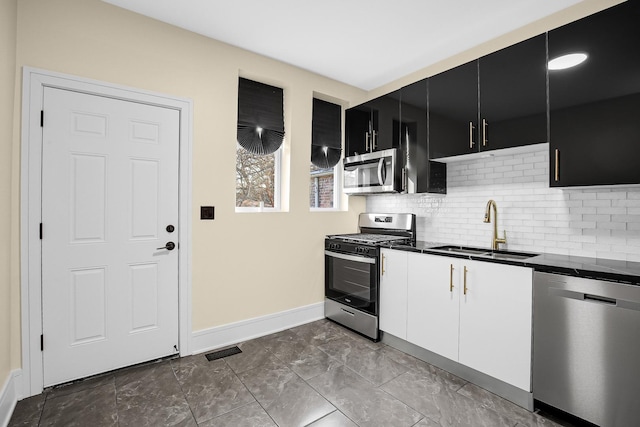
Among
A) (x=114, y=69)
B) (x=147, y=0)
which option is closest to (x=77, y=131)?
(x=114, y=69)

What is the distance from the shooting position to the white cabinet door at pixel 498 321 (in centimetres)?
199

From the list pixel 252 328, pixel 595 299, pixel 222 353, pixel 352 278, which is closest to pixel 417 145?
pixel 352 278

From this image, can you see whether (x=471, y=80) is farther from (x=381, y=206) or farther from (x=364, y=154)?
(x=381, y=206)

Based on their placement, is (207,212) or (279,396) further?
(207,212)

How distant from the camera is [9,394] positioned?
189 cm

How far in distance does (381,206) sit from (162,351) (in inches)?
108

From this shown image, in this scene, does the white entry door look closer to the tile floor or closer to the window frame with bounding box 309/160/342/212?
the tile floor

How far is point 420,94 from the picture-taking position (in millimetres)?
2992

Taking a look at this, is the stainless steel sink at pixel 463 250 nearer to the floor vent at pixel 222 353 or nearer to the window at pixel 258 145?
the window at pixel 258 145

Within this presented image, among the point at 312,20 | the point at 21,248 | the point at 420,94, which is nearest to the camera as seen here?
the point at 21,248

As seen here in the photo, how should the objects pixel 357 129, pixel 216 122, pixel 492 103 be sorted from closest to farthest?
pixel 492 103 → pixel 216 122 → pixel 357 129

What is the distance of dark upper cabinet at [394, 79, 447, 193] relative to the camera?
9.79 feet

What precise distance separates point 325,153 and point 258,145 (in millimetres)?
883

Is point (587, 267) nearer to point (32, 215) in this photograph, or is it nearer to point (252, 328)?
Answer: point (252, 328)
